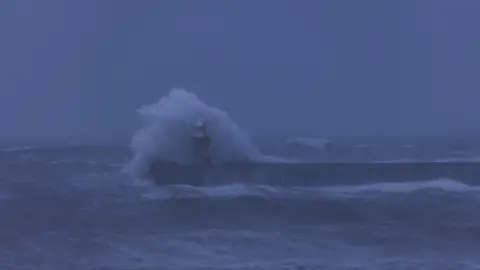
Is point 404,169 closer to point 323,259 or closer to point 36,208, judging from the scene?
point 36,208

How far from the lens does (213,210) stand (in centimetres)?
2498

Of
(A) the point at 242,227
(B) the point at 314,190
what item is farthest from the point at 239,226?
(B) the point at 314,190

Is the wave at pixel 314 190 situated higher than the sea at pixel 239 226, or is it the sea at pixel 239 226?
the wave at pixel 314 190

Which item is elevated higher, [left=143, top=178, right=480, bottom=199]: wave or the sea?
[left=143, top=178, right=480, bottom=199]: wave

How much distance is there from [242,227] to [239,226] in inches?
10.3

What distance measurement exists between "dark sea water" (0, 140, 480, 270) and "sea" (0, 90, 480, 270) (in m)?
0.03

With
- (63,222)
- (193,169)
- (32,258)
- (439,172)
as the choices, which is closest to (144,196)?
(193,169)

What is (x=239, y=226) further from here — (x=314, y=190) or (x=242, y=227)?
(x=314, y=190)

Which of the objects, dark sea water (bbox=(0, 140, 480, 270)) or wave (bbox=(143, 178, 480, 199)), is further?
wave (bbox=(143, 178, 480, 199))

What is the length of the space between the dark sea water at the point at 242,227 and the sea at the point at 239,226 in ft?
0.10

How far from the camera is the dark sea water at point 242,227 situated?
1597 cm

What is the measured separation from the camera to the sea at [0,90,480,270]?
1596 cm

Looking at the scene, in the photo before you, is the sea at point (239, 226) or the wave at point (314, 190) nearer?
the sea at point (239, 226)

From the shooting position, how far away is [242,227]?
20.8m
